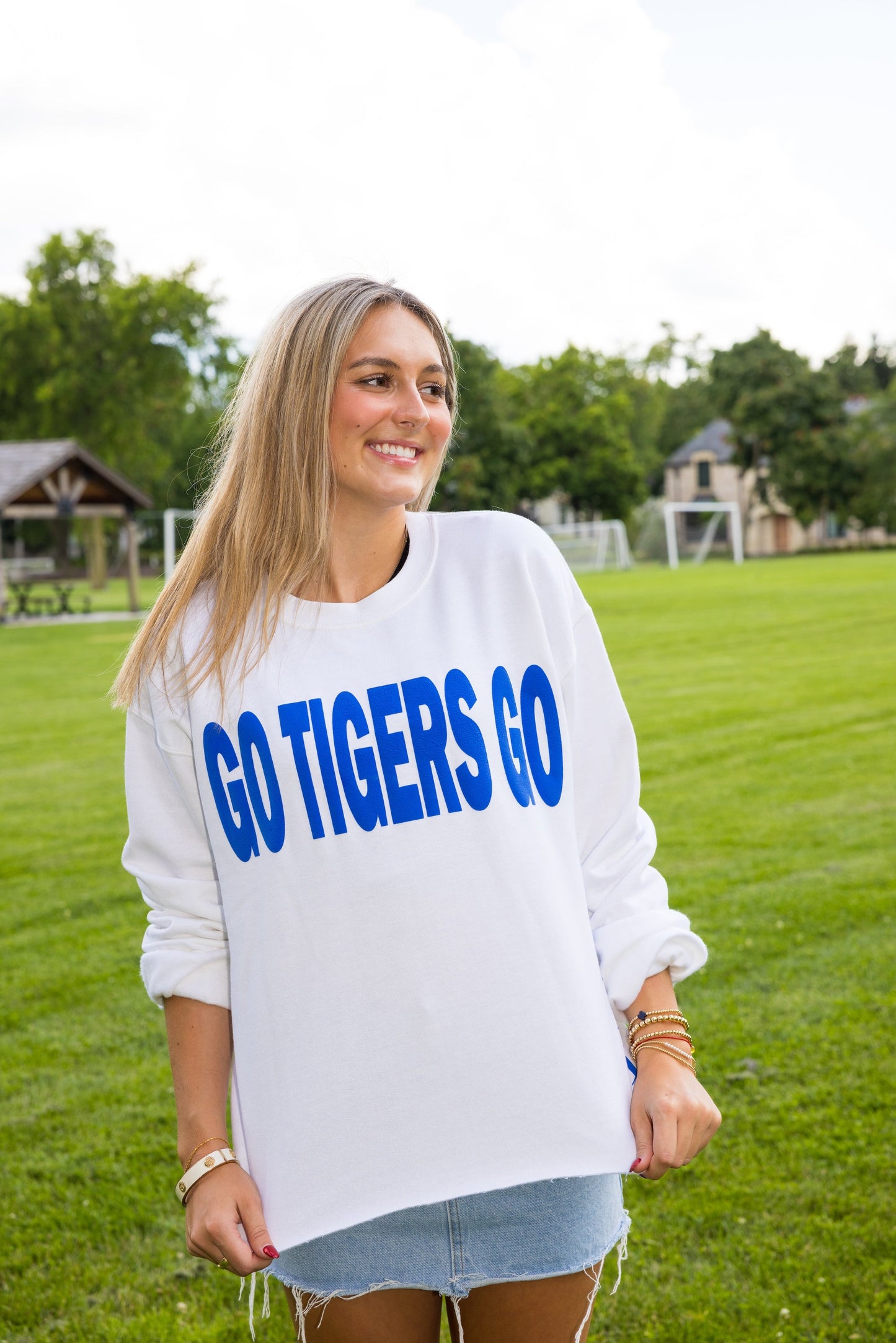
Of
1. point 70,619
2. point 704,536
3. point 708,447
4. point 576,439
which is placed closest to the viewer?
point 70,619

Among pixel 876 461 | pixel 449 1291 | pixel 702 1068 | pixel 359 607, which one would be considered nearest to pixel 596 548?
pixel 876 461

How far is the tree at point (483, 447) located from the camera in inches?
2003

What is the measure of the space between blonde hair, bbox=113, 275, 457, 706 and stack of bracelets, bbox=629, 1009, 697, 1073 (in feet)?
2.37

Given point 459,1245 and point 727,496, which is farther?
point 727,496

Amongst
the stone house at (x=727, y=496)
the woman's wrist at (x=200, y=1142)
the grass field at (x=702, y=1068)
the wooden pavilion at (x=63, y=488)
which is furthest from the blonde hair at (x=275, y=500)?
the stone house at (x=727, y=496)

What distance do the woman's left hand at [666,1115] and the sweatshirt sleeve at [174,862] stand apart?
22.8 inches

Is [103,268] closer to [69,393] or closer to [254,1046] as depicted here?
[69,393]

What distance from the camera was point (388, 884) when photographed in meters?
1.53

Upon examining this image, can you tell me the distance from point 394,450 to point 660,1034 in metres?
0.89

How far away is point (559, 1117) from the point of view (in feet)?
5.06

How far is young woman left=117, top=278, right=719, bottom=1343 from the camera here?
1529 mm

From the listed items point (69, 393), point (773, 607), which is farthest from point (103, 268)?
point (773, 607)

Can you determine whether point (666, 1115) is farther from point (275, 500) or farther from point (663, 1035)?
point (275, 500)

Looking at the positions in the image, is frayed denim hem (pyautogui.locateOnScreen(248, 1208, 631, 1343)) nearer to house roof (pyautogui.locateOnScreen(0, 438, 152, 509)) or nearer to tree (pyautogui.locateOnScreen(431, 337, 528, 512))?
house roof (pyautogui.locateOnScreen(0, 438, 152, 509))
